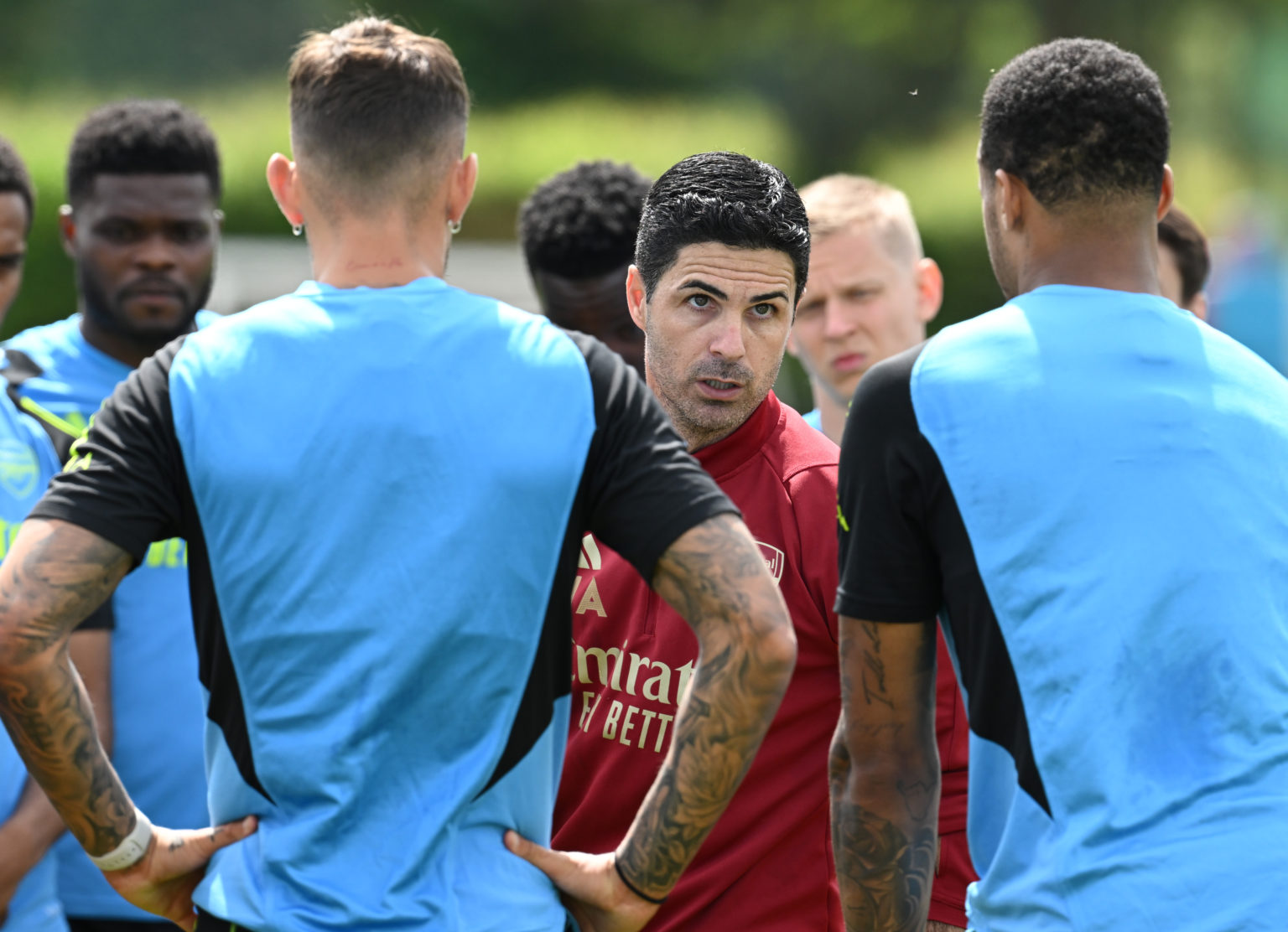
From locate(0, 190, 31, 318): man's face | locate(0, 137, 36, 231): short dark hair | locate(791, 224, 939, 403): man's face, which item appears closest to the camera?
locate(0, 190, 31, 318): man's face

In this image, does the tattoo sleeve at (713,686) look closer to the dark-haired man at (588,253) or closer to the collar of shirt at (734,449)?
the collar of shirt at (734,449)

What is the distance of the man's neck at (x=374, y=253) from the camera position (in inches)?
99.7

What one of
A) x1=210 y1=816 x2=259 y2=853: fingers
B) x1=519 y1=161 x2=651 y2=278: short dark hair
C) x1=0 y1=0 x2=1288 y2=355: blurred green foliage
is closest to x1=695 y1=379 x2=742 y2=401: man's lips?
x1=210 y1=816 x2=259 y2=853: fingers

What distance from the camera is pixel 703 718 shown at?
2477 mm

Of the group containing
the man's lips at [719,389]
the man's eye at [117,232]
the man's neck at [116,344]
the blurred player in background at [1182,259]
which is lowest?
the man's neck at [116,344]

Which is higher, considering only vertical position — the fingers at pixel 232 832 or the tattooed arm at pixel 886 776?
the tattooed arm at pixel 886 776

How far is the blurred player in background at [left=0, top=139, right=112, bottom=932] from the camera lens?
3.60 metres

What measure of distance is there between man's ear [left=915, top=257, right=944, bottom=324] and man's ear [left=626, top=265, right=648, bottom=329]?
154 cm

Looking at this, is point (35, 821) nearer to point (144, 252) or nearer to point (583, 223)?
point (144, 252)

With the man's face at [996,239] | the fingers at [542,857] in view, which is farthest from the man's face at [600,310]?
the fingers at [542,857]

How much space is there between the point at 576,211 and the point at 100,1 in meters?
17.4

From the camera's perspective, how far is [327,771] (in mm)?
2400

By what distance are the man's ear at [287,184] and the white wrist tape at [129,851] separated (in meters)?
1.08

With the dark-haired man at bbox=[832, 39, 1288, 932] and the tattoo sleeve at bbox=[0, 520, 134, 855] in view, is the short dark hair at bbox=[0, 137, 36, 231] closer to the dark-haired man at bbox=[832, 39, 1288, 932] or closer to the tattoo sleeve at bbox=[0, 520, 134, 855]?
the tattoo sleeve at bbox=[0, 520, 134, 855]
